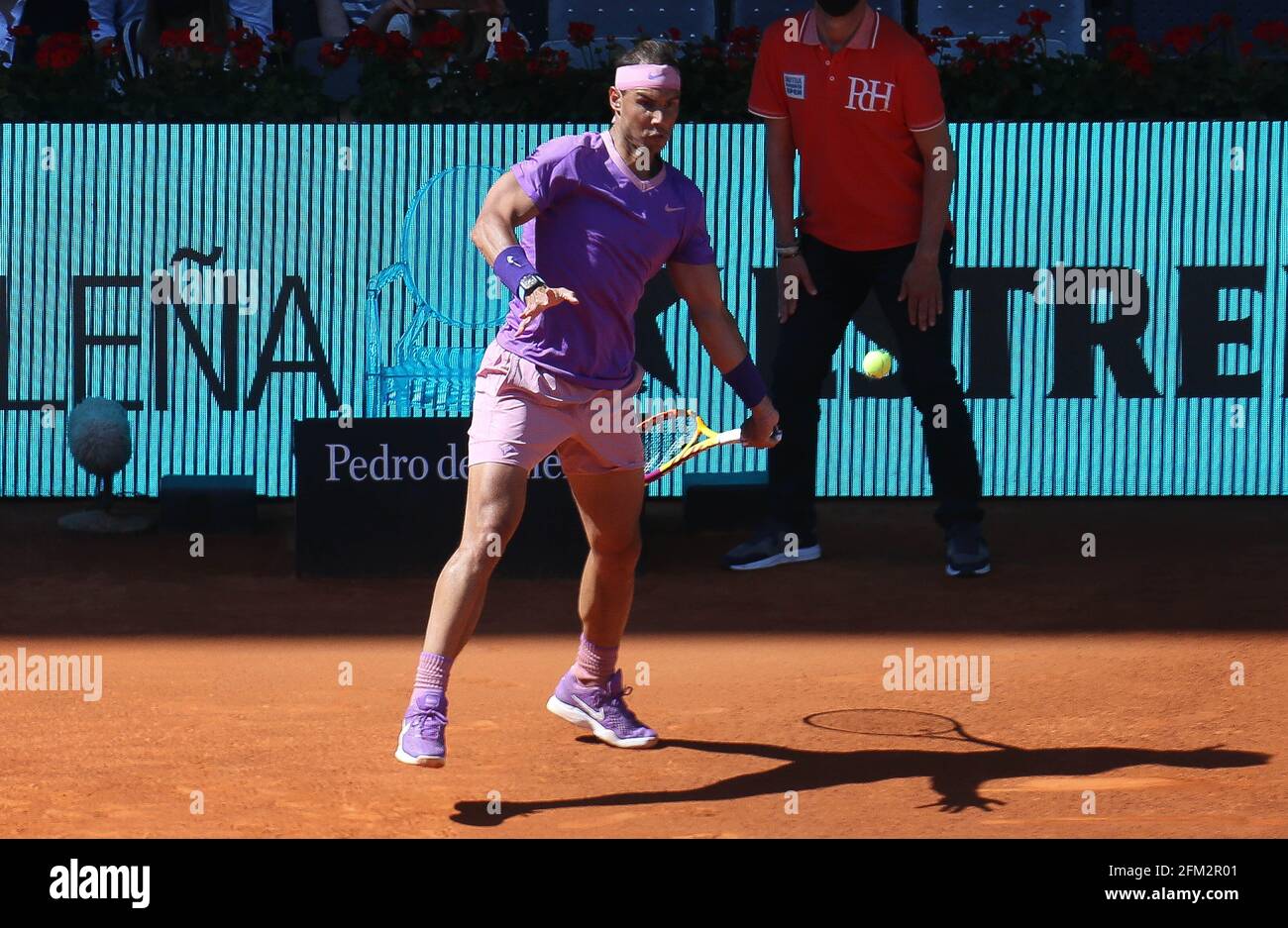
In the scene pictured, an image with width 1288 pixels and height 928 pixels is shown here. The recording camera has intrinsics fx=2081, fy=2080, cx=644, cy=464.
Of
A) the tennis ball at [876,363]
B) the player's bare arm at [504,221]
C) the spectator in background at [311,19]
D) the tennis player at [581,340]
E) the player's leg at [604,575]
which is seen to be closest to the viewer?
the player's bare arm at [504,221]

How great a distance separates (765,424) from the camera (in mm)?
5660

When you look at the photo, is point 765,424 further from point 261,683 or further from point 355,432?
point 355,432

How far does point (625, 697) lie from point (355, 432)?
2059 millimetres

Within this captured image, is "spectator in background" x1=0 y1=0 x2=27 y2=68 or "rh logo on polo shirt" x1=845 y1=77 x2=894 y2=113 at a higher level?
"spectator in background" x1=0 y1=0 x2=27 y2=68

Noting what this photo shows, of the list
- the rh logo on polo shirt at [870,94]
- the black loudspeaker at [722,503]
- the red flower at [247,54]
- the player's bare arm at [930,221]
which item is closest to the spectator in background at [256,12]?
the red flower at [247,54]

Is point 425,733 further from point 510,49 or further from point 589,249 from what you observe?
point 510,49

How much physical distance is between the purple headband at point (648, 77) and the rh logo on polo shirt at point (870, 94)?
8.22 ft

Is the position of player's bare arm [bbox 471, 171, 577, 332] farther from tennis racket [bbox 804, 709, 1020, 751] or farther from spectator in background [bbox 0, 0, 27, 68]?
spectator in background [bbox 0, 0, 27, 68]

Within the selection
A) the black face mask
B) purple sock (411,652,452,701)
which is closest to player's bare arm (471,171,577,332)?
purple sock (411,652,452,701)

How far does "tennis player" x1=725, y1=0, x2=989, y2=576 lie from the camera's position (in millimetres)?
7688

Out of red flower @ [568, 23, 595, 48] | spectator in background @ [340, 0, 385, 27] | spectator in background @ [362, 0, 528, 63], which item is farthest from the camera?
spectator in background @ [340, 0, 385, 27]

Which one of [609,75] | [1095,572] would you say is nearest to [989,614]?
[1095,572]

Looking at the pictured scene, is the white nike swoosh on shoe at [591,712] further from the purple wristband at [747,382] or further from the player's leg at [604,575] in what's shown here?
the purple wristband at [747,382]

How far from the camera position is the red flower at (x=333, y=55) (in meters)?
9.31
